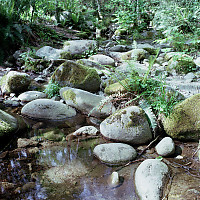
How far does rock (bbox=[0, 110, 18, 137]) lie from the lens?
129 inches

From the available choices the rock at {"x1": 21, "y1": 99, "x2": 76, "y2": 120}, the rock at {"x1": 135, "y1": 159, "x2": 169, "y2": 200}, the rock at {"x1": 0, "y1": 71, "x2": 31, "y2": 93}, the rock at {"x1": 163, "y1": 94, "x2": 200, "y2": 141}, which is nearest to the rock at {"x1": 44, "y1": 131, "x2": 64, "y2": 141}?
the rock at {"x1": 21, "y1": 99, "x2": 76, "y2": 120}

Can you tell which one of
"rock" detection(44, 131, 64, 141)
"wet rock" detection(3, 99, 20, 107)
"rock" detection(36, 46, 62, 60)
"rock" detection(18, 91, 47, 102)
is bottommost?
"rock" detection(44, 131, 64, 141)

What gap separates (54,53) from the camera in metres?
7.32

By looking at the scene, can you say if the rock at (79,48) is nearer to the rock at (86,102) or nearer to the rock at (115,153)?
the rock at (86,102)

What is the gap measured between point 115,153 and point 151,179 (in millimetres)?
635

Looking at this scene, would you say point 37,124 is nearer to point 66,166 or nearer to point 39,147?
point 39,147

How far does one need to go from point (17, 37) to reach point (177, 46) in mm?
5693

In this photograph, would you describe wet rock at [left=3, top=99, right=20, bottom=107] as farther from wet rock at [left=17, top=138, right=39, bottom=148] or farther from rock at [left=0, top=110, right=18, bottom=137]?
wet rock at [left=17, top=138, right=39, bottom=148]

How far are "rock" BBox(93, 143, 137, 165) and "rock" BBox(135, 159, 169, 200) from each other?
0.98 ft

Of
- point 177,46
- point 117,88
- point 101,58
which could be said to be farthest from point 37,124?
point 177,46

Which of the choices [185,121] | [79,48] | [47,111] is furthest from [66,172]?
[79,48]

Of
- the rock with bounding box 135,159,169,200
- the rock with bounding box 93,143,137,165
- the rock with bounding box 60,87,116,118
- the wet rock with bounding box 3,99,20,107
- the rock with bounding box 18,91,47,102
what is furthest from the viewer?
the rock with bounding box 18,91,47,102

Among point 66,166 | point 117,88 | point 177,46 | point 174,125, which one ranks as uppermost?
point 177,46

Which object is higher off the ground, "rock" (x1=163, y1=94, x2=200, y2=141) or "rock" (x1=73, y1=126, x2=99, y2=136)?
"rock" (x1=163, y1=94, x2=200, y2=141)
